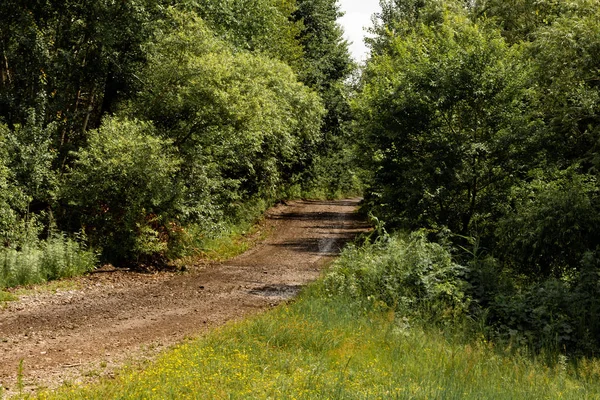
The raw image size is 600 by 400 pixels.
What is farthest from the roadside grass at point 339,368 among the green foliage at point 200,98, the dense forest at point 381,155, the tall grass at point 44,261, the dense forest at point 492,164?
the green foliage at point 200,98

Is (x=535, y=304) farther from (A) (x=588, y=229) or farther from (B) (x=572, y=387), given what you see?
(B) (x=572, y=387)

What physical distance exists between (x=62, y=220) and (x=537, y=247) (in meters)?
12.4

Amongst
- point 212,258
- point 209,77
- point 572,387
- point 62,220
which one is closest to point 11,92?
point 62,220

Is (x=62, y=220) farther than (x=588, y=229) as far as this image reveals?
Yes

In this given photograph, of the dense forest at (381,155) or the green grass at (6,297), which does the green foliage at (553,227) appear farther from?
the green grass at (6,297)

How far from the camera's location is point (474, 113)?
51.9ft

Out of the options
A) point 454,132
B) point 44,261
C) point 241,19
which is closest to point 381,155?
point 454,132

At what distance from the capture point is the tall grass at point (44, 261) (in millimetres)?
13328

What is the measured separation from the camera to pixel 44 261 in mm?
14211

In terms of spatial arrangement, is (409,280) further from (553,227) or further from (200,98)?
(200,98)

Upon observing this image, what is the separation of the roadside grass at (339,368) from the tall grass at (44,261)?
19.6 feet

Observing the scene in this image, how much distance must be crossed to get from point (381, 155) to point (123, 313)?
27.3ft

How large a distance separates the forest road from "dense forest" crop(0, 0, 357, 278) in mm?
1255

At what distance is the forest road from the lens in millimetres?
8180
